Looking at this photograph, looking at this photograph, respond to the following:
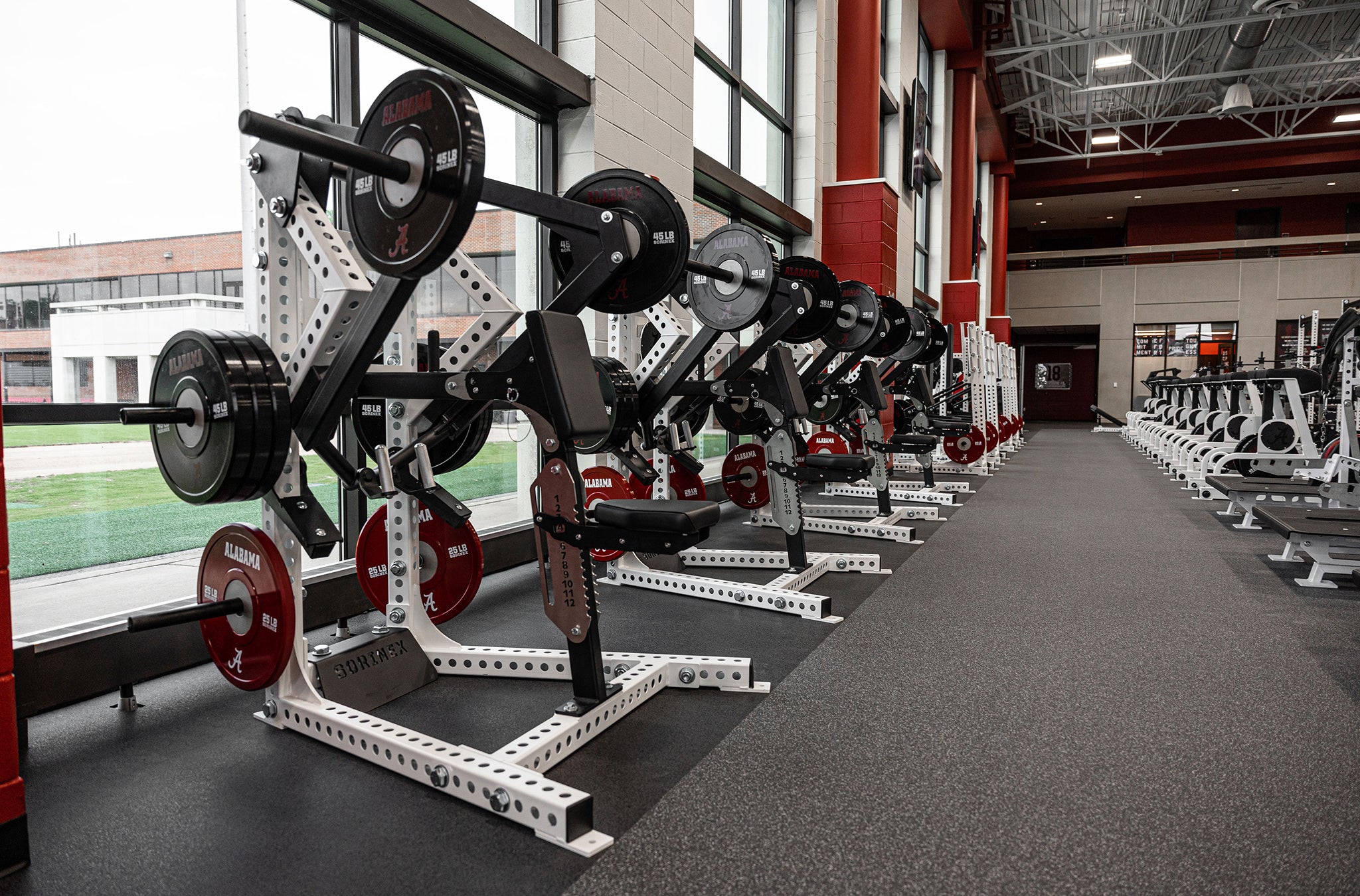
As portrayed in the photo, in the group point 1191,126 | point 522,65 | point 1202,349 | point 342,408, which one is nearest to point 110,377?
point 342,408

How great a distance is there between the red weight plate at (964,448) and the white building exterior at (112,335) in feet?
24.1

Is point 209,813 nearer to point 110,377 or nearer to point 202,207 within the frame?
point 110,377

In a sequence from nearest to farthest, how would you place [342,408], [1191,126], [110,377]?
1. [342,408]
2. [110,377]
3. [1191,126]

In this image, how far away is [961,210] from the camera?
45.6ft

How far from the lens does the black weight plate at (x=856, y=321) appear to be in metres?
4.98

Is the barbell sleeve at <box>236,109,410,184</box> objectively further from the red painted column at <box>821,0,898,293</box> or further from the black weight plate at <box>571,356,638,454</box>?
the red painted column at <box>821,0,898,293</box>

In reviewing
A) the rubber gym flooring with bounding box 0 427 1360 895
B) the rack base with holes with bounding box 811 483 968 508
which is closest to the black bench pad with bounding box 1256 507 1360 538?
the rubber gym flooring with bounding box 0 427 1360 895

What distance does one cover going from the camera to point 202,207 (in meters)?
2.97

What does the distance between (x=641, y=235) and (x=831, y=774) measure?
1.57m

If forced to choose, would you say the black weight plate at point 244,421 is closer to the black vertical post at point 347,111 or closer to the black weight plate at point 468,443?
the black weight plate at point 468,443

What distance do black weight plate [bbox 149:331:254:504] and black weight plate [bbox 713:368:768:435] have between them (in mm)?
2390

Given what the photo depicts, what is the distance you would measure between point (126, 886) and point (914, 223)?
11.1 meters

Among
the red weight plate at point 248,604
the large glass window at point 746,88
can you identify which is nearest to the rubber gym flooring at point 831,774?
the red weight plate at point 248,604

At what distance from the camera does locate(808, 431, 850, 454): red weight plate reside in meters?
6.11
